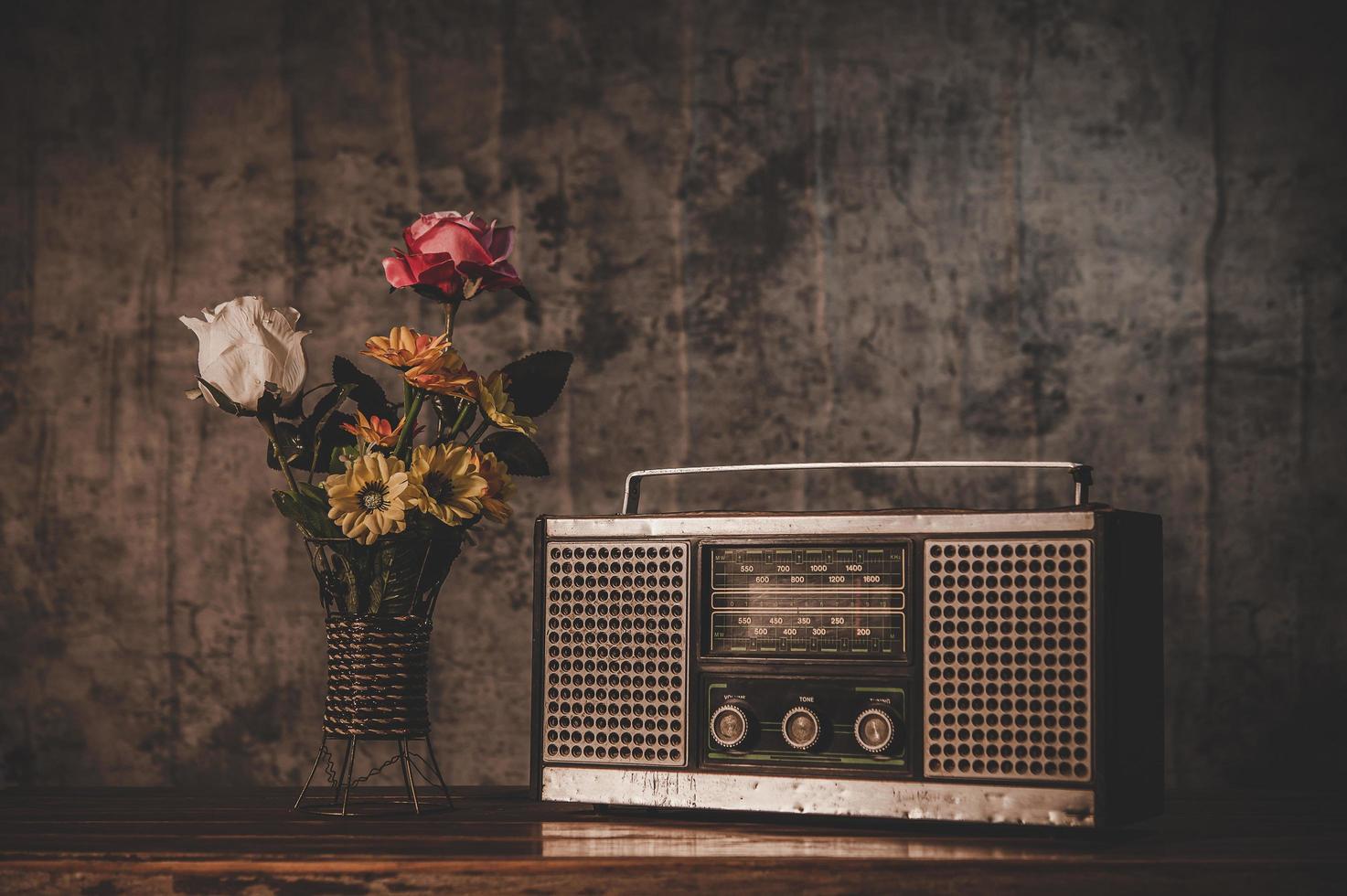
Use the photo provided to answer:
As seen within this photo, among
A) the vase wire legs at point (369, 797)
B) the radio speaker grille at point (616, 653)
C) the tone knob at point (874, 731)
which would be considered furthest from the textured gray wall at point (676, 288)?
the tone knob at point (874, 731)

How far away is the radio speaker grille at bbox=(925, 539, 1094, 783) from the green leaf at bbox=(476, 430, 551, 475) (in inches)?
16.1

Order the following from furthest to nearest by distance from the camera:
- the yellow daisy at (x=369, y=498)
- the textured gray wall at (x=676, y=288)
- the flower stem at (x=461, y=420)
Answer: the textured gray wall at (x=676, y=288)
the flower stem at (x=461, y=420)
the yellow daisy at (x=369, y=498)

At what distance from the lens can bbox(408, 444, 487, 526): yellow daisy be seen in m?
1.24

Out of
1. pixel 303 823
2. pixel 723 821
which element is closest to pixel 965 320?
pixel 723 821

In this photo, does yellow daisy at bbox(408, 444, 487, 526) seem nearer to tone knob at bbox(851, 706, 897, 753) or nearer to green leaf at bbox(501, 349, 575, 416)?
Answer: green leaf at bbox(501, 349, 575, 416)

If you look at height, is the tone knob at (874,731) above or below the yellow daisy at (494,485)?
below

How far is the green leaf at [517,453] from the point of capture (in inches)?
52.8

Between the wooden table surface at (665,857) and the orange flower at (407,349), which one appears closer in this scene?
the wooden table surface at (665,857)

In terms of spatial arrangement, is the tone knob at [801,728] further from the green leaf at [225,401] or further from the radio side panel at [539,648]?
the green leaf at [225,401]

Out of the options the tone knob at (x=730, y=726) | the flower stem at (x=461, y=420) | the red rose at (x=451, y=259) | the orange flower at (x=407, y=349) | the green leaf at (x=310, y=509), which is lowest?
the tone knob at (x=730, y=726)

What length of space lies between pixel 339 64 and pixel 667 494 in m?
0.83

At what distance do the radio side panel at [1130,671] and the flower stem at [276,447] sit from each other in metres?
0.74

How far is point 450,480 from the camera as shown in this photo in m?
1.26

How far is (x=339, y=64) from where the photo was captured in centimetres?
204
